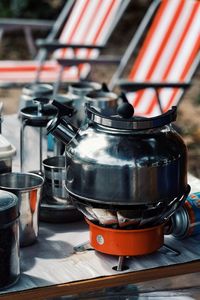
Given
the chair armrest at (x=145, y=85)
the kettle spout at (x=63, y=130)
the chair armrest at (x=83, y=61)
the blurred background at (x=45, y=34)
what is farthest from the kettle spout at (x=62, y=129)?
the blurred background at (x=45, y=34)

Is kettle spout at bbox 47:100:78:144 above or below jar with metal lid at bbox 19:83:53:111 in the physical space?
above

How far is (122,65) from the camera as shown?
4809mm

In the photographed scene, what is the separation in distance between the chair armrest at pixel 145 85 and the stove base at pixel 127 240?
2112mm

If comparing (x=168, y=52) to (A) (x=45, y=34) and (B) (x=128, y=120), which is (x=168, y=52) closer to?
(B) (x=128, y=120)

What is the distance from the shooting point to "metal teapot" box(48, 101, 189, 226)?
1.72 m

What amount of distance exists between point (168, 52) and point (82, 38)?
91 centimetres

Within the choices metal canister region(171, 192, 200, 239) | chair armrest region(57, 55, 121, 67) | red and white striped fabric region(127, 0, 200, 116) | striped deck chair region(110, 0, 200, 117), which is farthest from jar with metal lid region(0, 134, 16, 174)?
chair armrest region(57, 55, 121, 67)

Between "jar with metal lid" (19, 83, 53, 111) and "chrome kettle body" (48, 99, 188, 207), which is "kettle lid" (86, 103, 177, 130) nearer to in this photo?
"chrome kettle body" (48, 99, 188, 207)

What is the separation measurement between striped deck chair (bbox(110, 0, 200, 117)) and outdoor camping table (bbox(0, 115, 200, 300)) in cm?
210

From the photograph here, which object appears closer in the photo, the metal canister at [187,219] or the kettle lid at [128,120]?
the kettle lid at [128,120]

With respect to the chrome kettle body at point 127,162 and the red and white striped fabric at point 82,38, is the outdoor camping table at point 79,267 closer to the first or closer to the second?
the chrome kettle body at point 127,162

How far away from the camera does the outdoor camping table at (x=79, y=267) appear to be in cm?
173

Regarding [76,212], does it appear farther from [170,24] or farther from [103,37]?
[103,37]

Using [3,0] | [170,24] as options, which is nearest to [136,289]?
[170,24]
